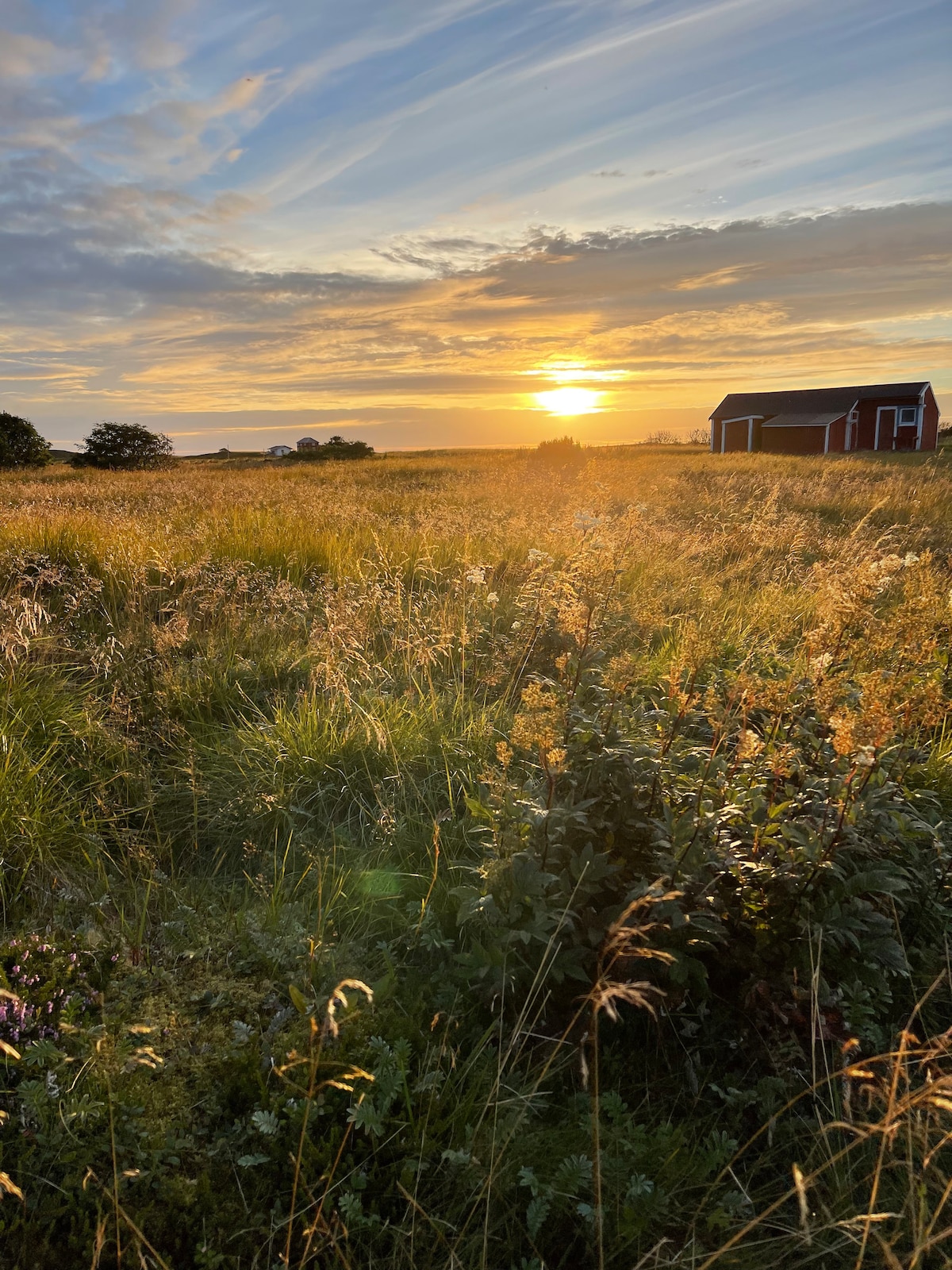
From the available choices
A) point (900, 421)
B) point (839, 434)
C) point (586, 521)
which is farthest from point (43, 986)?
point (900, 421)

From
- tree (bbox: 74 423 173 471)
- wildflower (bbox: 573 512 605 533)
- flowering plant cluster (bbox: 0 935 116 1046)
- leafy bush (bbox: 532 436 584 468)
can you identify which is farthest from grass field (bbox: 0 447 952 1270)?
tree (bbox: 74 423 173 471)

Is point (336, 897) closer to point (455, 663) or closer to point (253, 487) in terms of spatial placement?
point (455, 663)

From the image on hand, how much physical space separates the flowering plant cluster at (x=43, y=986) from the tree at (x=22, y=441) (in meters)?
44.9

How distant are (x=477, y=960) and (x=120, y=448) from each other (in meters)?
39.2

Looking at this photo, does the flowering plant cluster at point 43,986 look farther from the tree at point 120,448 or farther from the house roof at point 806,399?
the house roof at point 806,399

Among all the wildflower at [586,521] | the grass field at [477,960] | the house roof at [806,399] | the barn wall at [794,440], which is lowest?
the grass field at [477,960]

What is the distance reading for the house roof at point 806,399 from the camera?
41094mm

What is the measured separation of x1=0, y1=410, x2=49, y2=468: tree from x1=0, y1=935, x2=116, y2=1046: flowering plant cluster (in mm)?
44882

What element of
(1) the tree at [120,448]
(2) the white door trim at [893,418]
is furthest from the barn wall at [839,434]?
(1) the tree at [120,448]

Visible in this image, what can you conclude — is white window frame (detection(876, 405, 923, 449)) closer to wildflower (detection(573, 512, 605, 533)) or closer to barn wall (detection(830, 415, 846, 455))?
barn wall (detection(830, 415, 846, 455))

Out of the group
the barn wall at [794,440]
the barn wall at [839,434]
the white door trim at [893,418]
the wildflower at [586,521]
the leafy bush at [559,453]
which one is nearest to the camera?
the wildflower at [586,521]

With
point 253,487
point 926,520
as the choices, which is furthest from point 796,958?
point 253,487

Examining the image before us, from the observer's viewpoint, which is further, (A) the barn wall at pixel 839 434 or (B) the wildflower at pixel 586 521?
(A) the barn wall at pixel 839 434

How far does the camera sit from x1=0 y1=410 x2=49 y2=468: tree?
134 feet
